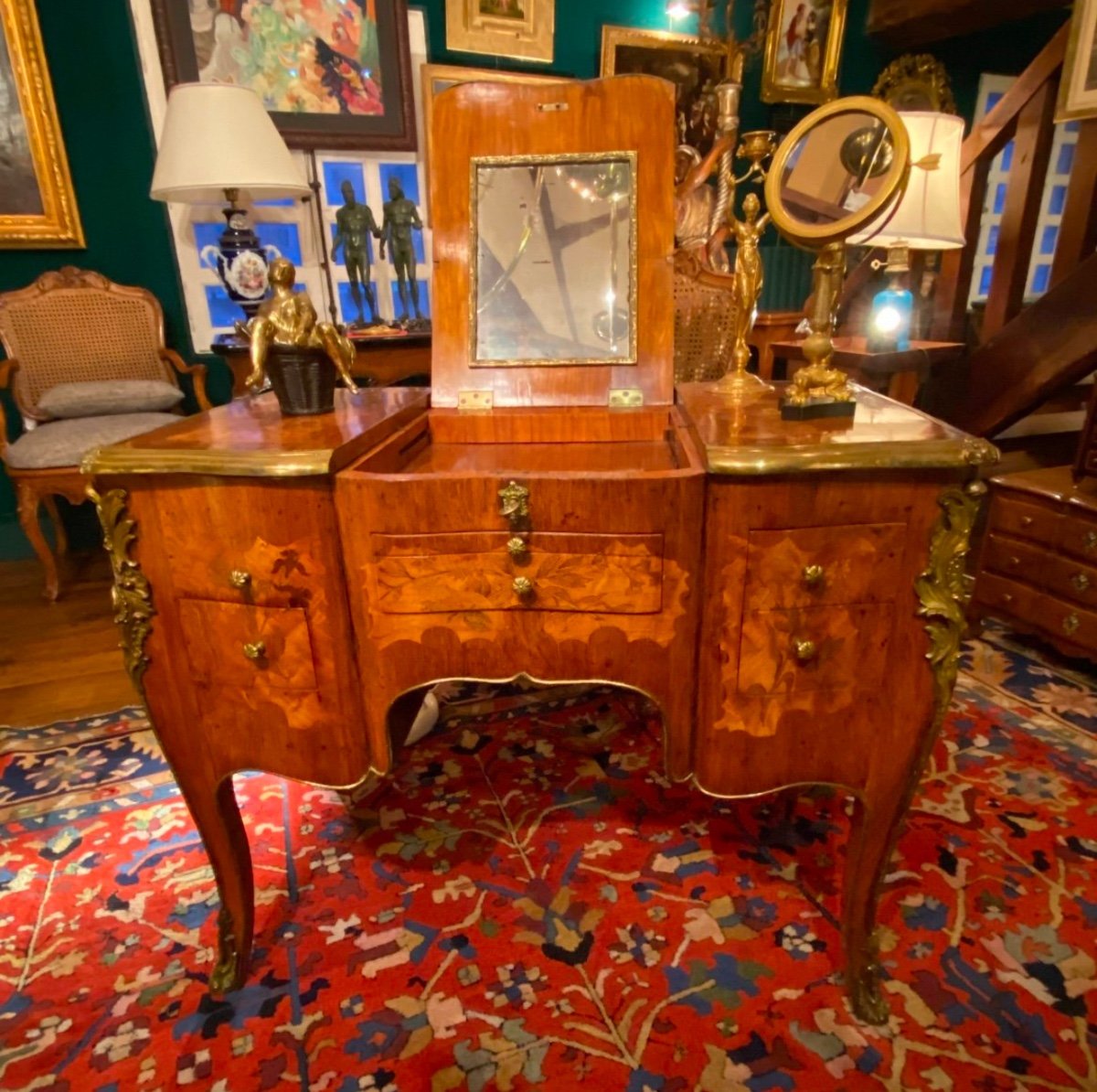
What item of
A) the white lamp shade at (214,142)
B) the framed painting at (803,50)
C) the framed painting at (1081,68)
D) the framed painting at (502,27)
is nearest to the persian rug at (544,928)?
the white lamp shade at (214,142)

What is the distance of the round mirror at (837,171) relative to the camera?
1.01 metres

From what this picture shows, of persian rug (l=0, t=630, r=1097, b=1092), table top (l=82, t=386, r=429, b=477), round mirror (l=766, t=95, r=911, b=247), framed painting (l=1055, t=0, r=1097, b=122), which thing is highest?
framed painting (l=1055, t=0, r=1097, b=122)

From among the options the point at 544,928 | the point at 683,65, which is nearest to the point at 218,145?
the point at 683,65

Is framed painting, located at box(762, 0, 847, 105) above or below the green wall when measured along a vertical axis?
above

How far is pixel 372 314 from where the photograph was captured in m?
3.02

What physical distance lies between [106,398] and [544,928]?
2.63 m

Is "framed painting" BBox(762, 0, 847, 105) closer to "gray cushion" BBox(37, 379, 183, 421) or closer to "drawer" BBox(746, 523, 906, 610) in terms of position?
"gray cushion" BBox(37, 379, 183, 421)

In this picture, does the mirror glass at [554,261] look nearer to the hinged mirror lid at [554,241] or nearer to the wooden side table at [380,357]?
the hinged mirror lid at [554,241]

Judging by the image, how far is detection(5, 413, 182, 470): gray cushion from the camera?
2547 mm

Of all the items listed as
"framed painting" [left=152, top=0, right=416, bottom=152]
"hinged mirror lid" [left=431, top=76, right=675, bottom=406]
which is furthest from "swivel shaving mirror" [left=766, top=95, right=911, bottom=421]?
"framed painting" [left=152, top=0, right=416, bottom=152]

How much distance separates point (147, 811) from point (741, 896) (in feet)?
4.60

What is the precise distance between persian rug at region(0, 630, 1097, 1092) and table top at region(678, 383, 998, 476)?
0.96 meters

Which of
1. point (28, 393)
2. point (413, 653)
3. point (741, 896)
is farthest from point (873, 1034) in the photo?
point (28, 393)

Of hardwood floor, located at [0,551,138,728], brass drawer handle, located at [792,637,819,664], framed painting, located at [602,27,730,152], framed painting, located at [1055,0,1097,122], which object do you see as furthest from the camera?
framed painting, located at [602,27,730,152]
